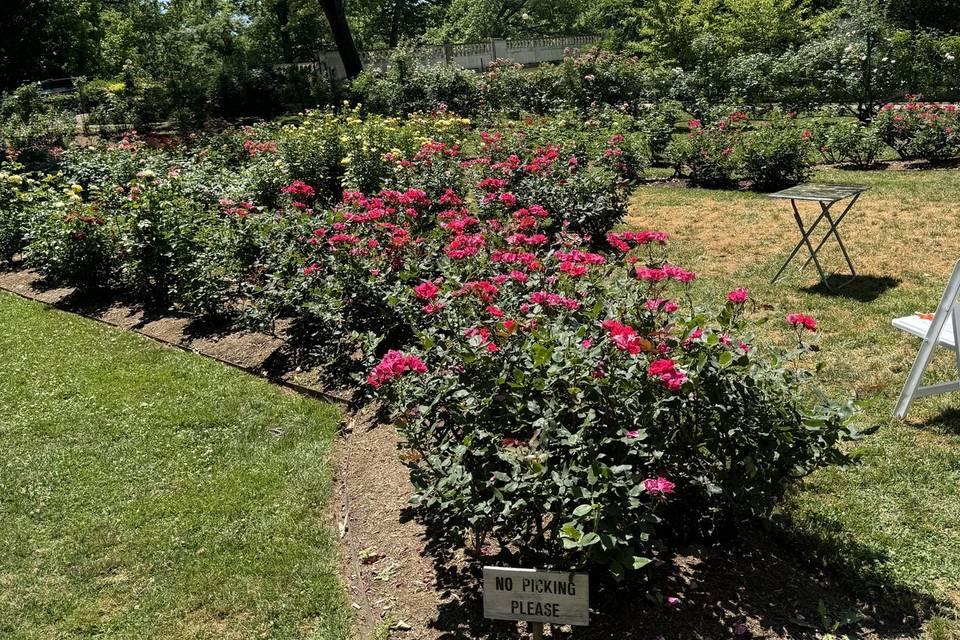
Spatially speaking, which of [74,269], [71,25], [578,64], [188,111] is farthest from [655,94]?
[71,25]

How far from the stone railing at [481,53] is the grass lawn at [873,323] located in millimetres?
19048

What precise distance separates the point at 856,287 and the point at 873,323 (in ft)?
2.59

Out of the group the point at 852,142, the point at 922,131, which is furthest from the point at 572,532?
the point at 922,131

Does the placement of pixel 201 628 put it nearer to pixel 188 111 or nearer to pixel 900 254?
pixel 900 254

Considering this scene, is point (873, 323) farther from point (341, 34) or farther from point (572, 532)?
point (341, 34)

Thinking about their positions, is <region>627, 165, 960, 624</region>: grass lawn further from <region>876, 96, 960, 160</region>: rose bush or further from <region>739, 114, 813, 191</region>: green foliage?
<region>876, 96, 960, 160</region>: rose bush

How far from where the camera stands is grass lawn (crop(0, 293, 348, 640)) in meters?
3.04

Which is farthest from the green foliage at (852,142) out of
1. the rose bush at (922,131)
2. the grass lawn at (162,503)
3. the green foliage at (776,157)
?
the grass lawn at (162,503)

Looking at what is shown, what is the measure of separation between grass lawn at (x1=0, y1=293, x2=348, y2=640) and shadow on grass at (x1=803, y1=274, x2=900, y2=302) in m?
3.95

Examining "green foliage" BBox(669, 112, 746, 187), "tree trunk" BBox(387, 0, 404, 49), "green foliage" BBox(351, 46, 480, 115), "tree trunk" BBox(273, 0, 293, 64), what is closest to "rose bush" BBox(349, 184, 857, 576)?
"green foliage" BBox(669, 112, 746, 187)

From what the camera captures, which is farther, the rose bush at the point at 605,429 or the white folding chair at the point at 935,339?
the white folding chair at the point at 935,339

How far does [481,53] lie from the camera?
97.9 feet

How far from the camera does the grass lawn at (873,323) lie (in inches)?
121

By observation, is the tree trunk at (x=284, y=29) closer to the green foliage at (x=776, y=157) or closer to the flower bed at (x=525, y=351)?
the green foliage at (x=776, y=157)
